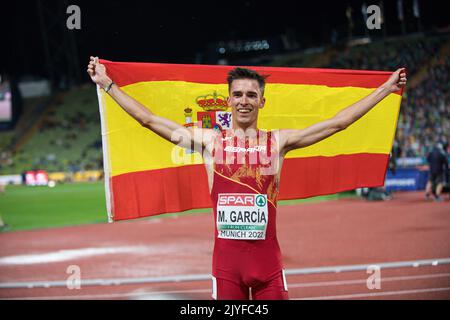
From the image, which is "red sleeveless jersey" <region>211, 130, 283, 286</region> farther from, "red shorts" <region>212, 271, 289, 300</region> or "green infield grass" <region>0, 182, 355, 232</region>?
"green infield grass" <region>0, 182, 355, 232</region>

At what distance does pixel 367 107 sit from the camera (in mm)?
4180

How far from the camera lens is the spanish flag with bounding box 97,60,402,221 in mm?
A: 5066

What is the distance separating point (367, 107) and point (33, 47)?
2037 inches

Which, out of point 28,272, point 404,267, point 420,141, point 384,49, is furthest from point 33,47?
point 404,267

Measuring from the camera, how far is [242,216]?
384 centimetres

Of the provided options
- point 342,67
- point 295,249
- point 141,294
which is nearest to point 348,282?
point 141,294

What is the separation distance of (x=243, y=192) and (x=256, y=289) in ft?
2.24

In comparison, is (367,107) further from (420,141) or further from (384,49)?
(384,49)

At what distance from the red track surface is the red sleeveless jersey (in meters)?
3.53

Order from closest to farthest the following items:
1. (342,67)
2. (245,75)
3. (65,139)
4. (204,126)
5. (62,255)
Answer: (245,75), (204,126), (62,255), (342,67), (65,139)

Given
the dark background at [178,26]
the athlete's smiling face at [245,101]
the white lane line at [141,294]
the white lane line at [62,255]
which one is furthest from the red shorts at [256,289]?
the dark background at [178,26]

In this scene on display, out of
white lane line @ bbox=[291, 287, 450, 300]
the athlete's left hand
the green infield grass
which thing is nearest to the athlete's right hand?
the athlete's left hand

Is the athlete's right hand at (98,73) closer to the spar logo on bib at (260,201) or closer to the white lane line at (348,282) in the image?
the spar logo on bib at (260,201)

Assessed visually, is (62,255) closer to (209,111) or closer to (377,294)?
(377,294)
